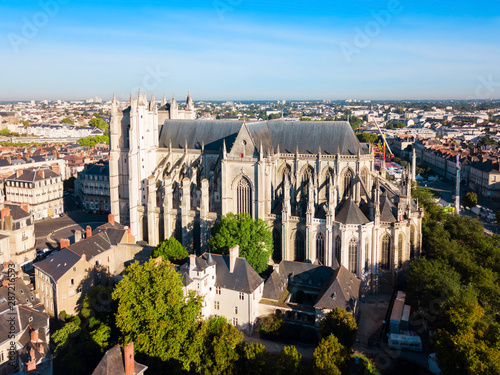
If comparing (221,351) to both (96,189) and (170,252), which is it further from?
(96,189)

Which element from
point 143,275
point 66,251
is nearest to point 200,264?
point 143,275

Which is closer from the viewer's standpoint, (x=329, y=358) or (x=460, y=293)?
(x=329, y=358)

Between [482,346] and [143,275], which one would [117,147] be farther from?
[482,346]

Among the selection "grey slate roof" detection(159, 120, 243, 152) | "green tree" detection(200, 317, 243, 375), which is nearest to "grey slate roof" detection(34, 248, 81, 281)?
"green tree" detection(200, 317, 243, 375)

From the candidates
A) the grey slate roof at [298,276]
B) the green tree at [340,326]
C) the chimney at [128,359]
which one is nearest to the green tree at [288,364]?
the green tree at [340,326]

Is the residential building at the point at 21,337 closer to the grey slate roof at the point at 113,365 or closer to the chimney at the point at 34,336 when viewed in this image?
the chimney at the point at 34,336

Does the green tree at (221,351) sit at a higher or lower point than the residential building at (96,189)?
lower

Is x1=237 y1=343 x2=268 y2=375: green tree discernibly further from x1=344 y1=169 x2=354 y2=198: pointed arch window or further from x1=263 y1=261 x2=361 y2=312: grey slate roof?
x1=344 y1=169 x2=354 y2=198: pointed arch window

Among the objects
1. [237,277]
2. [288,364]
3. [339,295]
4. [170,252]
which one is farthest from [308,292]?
[170,252]
